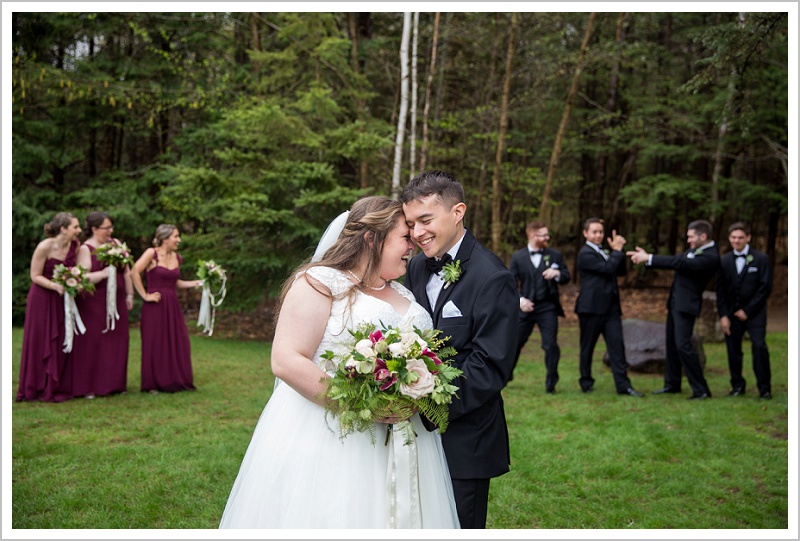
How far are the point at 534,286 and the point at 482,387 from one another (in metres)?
6.92

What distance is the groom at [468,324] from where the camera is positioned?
331 centimetres

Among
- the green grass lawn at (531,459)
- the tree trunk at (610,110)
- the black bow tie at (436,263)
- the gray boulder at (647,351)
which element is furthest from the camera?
the tree trunk at (610,110)

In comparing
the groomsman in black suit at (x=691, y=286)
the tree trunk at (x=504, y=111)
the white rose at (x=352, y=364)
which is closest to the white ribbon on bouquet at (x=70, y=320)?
the white rose at (x=352, y=364)

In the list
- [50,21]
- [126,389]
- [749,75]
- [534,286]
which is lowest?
[126,389]

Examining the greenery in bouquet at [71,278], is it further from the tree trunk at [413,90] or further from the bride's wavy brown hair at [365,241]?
the tree trunk at [413,90]

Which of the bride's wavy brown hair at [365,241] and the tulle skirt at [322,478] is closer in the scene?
the tulle skirt at [322,478]

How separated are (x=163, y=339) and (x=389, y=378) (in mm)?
7423

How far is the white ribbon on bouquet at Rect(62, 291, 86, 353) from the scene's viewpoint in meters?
8.97

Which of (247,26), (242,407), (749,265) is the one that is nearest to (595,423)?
(749,265)

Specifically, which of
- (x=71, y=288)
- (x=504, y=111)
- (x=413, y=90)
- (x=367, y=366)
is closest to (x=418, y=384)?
(x=367, y=366)

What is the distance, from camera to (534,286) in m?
10.0

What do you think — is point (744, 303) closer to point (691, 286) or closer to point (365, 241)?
point (691, 286)

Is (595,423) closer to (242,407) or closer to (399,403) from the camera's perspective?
(242,407)

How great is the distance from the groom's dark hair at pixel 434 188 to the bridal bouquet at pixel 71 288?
261 inches
